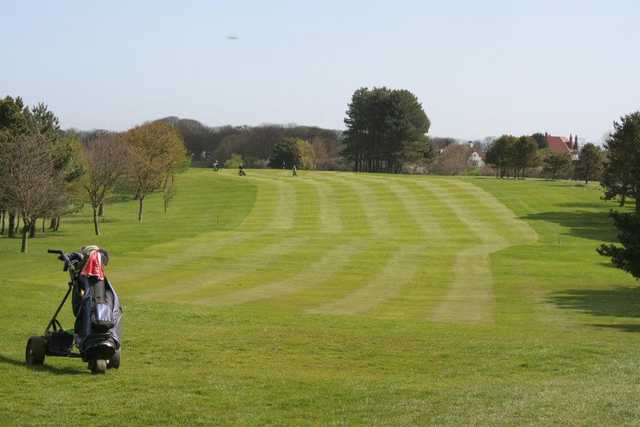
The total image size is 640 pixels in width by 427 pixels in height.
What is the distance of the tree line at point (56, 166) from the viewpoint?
180 feet

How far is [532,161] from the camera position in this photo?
120875 mm

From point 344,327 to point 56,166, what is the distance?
1988 inches

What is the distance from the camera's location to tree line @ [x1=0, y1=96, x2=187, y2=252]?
54812mm

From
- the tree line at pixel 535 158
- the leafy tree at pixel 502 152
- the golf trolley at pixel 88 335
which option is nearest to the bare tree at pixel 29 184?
the golf trolley at pixel 88 335

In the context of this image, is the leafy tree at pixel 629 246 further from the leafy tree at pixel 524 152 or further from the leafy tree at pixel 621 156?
the leafy tree at pixel 524 152

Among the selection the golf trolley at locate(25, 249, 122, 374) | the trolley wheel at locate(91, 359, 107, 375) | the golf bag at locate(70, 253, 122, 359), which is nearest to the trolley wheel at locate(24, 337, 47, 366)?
the golf trolley at locate(25, 249, 122, 374)

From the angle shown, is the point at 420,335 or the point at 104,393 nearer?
the point at 104,393

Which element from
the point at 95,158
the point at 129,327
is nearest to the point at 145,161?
the point at 95,158

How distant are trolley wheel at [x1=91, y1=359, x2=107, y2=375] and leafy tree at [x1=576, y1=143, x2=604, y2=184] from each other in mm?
105010

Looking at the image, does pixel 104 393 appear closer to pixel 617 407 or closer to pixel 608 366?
pixel 617 407

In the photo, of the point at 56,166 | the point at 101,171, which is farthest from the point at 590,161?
the point at 56,166

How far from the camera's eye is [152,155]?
320ft

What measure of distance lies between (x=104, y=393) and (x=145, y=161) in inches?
2992

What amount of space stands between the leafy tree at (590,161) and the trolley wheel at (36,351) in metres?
105
